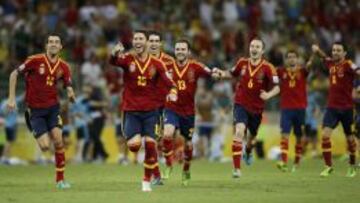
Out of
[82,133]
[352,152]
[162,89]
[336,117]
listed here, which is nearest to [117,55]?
[162,89]

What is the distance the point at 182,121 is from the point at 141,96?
11.2ft

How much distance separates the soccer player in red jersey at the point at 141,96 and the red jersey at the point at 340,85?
5.74 m

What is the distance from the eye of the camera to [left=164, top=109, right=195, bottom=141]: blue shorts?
22203 millimetres

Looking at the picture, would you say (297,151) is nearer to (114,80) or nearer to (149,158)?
(149,158)

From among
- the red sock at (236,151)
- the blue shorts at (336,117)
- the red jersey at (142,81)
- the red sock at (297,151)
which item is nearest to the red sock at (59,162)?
the red jersey at (142,81)

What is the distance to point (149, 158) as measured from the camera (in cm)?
1873

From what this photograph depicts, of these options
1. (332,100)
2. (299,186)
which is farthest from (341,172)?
(299,186)

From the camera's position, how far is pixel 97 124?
34781 mm

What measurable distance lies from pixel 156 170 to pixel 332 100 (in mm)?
4894

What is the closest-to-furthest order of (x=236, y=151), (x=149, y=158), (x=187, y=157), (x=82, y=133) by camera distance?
(x=149, y=158) < (x=187, y=157) < (x=236, y=151) < (x=82, y=133)

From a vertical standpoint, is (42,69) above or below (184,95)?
above

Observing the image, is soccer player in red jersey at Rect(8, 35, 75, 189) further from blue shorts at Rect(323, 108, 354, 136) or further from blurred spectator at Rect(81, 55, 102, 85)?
blurred spectator at Rect(81, 55, 102, 85)

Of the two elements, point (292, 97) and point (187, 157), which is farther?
point (292, 97)

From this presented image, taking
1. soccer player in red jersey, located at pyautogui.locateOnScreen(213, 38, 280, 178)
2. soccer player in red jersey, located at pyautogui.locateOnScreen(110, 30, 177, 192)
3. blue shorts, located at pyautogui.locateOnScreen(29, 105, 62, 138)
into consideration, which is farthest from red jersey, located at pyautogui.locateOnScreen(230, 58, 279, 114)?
blue shorts, located at pyautogui.locateOnScreen(29, 105, 62, 138)
